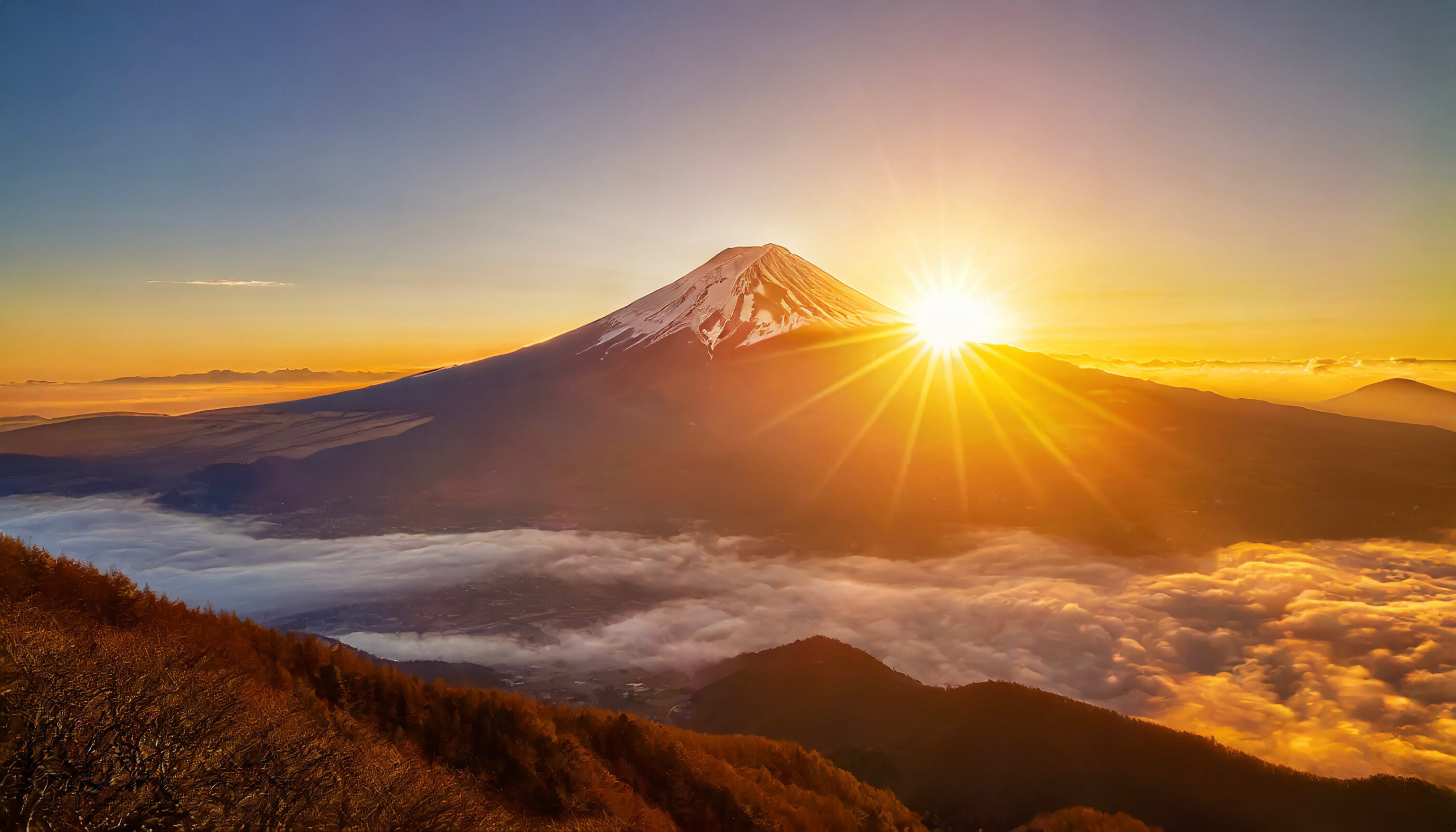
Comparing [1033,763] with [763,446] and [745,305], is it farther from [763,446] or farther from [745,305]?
[745,305]

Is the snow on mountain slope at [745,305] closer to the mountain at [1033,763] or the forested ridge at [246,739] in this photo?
the mountain at [1033,763]

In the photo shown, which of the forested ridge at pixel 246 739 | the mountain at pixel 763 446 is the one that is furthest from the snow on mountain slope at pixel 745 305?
the forested ridge at pixel 246 739

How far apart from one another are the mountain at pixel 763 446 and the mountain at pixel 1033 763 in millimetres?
56028

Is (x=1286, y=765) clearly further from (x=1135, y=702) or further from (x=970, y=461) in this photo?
(x=970, y=461)

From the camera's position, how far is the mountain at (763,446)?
135 m

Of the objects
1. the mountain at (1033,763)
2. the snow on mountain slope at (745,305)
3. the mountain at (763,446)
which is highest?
the snow on mountain slope at (745,305)

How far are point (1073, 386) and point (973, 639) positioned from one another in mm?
94814

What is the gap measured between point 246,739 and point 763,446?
14498 centimetres

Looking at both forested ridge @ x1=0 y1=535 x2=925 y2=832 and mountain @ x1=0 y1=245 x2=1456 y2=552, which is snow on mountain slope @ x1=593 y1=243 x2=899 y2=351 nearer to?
mountain @ x1=0 y1=245 x2=1456 y2=552

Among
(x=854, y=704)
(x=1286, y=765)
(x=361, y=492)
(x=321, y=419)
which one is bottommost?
(x=854, y=704)

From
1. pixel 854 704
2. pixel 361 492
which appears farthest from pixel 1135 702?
pixel 361 492

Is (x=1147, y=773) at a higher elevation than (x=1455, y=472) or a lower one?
lower

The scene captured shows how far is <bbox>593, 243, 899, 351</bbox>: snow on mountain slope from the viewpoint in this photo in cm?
15888

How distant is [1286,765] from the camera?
55750 millimetres
